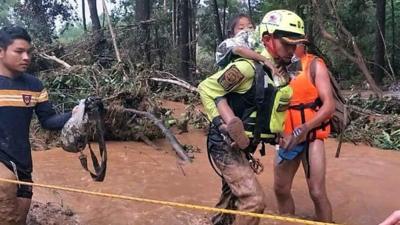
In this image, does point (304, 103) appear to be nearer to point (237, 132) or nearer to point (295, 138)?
point (295, 138)

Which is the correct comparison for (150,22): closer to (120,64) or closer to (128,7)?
(120,64)

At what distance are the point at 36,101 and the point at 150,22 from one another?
1182 centimetres

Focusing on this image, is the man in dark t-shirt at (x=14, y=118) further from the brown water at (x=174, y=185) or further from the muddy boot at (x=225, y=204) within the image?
the muddy boot at (x=225, y=204)

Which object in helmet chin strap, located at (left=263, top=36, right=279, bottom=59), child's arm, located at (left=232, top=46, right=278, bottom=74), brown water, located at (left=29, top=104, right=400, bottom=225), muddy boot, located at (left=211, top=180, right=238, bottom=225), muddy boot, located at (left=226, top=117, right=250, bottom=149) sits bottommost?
brown water, located at (left=29, top=104, right=400, bottom=225)

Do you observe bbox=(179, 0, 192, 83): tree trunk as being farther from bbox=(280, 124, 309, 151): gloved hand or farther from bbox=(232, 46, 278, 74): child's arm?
bbox=(232, 46, 278, 74): child's arm

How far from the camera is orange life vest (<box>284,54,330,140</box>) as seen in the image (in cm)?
463

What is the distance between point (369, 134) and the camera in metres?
9.47

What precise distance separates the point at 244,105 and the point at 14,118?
1608 mm

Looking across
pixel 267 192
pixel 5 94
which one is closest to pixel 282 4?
pixel 267 192

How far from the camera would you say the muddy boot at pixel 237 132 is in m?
3.72

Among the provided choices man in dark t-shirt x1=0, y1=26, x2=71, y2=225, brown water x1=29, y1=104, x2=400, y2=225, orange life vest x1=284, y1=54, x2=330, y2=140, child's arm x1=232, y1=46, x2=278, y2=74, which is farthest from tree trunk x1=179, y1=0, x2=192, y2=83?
man in dark t-shirt x1=0, y1=26, x2=71, y2=225

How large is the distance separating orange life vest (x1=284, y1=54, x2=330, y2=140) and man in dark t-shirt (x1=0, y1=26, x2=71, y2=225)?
6.94 ft

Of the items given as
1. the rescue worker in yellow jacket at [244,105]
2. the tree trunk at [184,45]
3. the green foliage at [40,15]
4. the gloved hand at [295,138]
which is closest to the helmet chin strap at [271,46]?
the rescue worker in yellow jacket at [244,105]

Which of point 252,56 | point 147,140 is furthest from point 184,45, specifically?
point 252,56
